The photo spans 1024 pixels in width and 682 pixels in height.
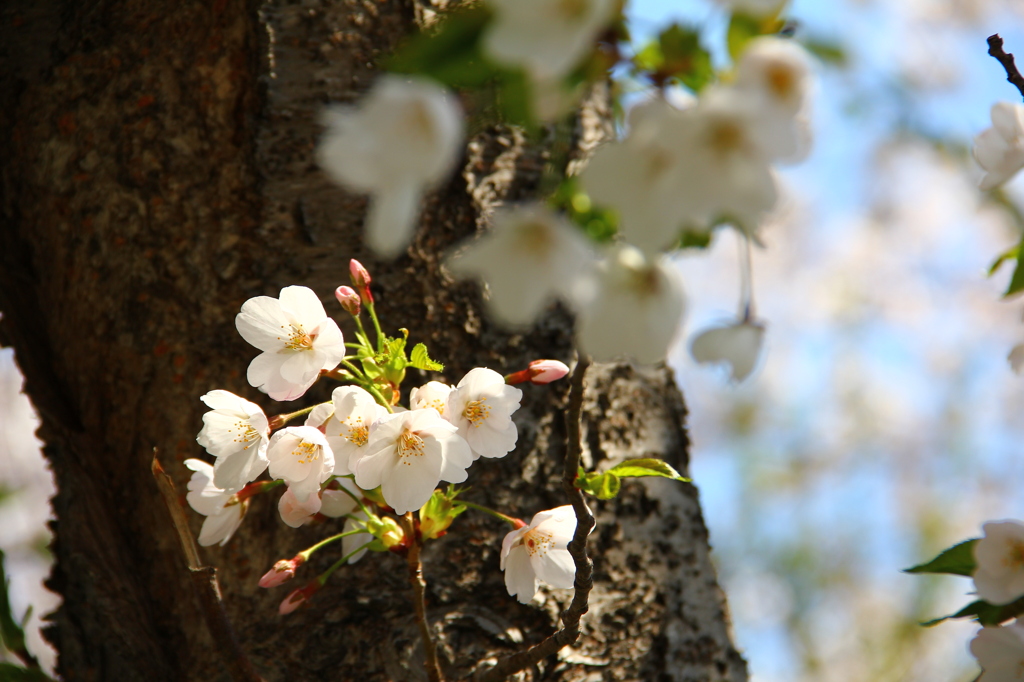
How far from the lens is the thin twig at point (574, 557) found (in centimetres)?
52

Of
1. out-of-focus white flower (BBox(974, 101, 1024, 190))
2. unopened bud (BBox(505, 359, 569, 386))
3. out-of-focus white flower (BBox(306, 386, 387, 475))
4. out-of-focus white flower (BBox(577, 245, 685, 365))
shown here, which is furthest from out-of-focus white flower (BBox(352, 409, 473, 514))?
out-of-focus white flower (BBox(974, 101, 1024, 190))

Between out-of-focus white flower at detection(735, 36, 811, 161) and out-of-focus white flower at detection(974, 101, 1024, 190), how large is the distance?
16.6 inches

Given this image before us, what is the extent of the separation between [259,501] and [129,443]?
20 cm

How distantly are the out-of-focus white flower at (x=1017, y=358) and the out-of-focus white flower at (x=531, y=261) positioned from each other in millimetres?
585

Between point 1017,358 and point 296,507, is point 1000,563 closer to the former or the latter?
point 1017,358

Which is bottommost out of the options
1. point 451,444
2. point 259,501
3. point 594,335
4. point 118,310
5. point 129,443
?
point 594,335

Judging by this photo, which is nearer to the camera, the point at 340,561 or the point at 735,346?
the point at 735,346

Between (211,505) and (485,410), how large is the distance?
0.90 feet

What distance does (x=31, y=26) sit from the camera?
1011 mm

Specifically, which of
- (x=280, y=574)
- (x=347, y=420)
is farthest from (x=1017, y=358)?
(x=280, y=574)

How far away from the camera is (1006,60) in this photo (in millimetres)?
659

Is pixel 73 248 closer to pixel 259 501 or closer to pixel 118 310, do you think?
pixel 118 310

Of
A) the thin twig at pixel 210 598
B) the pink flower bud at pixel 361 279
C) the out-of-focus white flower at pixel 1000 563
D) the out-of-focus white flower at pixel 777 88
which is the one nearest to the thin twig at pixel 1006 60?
the out-of-focus white flower at pixel 1000 563

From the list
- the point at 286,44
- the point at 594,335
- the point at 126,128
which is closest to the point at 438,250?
the point at 286,44
